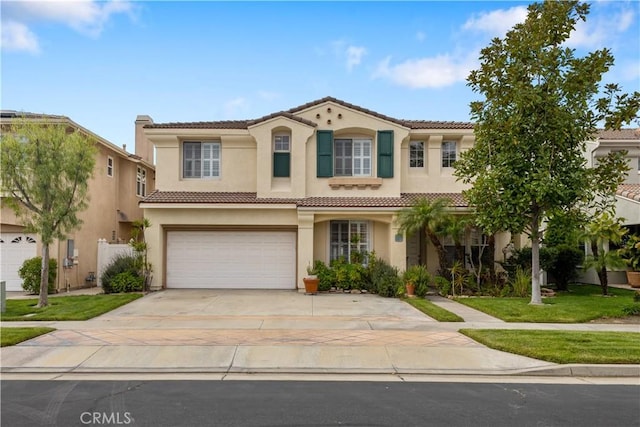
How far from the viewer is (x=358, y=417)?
19.6 ft

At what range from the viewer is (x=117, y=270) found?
18234mm

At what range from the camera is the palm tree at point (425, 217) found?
17.3 meters

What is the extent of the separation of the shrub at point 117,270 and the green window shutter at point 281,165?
20.8ft

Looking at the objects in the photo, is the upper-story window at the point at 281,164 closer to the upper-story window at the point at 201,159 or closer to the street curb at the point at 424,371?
the upper-story window at the point at 201,159

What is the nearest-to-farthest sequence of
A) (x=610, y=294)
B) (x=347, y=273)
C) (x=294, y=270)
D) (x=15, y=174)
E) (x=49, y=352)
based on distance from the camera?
(x=49, y=352) → (x=15, y=174) → (x=610, y=294) → (x=347, y=273) → (x=294, y=270)

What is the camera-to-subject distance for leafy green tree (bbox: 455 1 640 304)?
13703mm

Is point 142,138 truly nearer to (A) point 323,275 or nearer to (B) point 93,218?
(B) point 93,218

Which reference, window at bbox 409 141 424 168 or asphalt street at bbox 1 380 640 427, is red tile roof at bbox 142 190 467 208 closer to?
window at bbox 409 141 424 168

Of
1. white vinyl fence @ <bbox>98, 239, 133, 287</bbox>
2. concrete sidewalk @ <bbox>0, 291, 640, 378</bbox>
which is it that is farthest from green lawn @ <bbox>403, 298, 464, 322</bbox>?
white vinyl fence @ <bbox>98, 239, 133, 287</bbox>

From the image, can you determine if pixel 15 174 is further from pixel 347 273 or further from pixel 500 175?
pixel 500 175

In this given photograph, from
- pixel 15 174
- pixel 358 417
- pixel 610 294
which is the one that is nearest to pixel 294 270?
pixel 15 174

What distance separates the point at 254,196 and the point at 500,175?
9.44 meters

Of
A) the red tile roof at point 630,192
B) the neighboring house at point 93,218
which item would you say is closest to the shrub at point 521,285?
the red tile roof at point 630,192

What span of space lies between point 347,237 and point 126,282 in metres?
8.56
